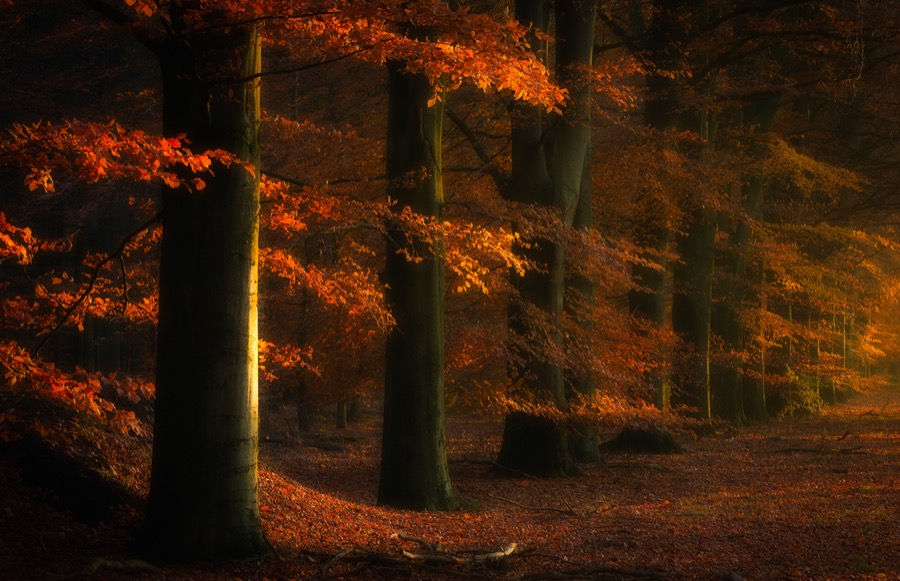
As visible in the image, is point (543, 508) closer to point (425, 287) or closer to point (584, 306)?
point (425, 287)

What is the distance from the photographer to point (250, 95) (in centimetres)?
750

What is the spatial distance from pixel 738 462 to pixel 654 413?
16.8 feet

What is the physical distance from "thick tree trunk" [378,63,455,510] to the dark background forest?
0.14ft

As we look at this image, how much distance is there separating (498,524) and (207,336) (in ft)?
18.3

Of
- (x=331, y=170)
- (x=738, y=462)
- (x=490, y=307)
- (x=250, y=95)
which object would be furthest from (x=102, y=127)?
(x=738, y=462)

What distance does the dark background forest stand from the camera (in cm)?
709

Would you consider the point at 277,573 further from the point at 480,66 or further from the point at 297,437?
the point at 297,437

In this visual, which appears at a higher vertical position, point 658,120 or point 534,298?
point 658,120

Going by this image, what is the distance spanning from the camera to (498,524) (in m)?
11.3

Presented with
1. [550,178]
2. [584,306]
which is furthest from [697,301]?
[550,178]

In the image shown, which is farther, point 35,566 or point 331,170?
point 331,170

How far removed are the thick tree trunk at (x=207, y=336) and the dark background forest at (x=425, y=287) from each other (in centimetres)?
2

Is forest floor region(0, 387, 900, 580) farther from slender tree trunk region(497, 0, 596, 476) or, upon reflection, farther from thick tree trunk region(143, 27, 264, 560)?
slender tree trunk region(497, 0, 596, 476)

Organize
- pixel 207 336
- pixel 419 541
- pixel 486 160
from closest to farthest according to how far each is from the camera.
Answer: pixel 207 336 < pixel 419 541 < pixel 486 160
